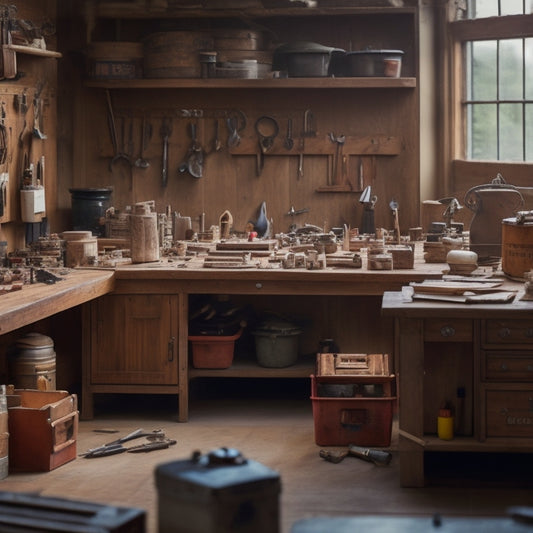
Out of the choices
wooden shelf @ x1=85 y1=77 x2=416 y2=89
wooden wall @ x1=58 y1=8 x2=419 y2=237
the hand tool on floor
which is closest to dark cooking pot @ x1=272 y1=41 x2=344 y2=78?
wooden shelf @ x1=85 y1=77 x2=416 y2=89

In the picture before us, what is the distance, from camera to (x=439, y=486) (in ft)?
17.1

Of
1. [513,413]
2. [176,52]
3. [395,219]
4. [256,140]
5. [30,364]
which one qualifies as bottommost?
[513,413]

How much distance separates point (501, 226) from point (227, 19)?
9.40 feet

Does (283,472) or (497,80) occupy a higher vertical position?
(497,80)

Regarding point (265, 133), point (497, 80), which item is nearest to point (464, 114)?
point (497, 80)

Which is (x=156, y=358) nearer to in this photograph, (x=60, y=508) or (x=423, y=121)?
(x=423, y=121)

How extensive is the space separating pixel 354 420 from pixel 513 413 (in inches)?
41.4

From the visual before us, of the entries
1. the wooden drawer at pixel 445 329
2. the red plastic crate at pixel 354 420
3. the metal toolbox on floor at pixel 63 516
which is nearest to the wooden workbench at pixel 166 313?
the red plastic crate at pixel 354 420

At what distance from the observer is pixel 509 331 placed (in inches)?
202

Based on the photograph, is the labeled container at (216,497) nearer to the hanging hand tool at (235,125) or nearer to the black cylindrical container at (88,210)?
the black cylindrical container at (88,210)

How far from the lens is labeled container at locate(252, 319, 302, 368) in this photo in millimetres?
6805

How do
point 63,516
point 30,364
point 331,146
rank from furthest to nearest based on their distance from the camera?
1. point 331,146
2. point 30,364
3. point 63,516

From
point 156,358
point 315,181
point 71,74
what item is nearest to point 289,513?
point 156,358

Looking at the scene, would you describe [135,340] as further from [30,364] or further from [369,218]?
[369,218]
